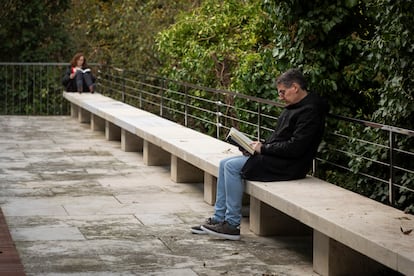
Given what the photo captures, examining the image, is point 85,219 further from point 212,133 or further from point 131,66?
point 131,66

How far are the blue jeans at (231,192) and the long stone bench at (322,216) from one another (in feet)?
0.43

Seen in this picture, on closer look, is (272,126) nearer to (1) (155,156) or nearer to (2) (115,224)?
(1) (155,156)

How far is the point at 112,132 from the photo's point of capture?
19172 mm

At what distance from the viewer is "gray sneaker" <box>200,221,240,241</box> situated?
33.1 ft

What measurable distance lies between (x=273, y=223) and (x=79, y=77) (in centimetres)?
1369

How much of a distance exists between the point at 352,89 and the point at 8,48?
16.5 metres

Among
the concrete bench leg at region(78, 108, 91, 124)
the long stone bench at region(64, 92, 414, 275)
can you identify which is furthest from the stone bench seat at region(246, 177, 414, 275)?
the concrete bench leg at region(78, 108, 91, 124)

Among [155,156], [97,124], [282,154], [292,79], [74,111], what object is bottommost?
[74,111]

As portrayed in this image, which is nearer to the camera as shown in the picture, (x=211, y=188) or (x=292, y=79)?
(x=292, y=79)

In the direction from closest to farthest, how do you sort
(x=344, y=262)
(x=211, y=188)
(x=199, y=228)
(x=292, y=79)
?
(x=344, y=262) → (x=292, y=79) → (x=199, y=228) → (x=211, y=188)

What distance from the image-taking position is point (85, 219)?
11.1 meters

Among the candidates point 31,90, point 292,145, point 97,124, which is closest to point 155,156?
point 97,124

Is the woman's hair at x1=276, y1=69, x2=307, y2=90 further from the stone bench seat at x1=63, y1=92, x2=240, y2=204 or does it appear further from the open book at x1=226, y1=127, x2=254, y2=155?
the stone bench seat at x1=63, y1=92, x2=240, y2=204

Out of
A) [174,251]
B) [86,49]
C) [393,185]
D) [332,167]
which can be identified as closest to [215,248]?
[174,251]
